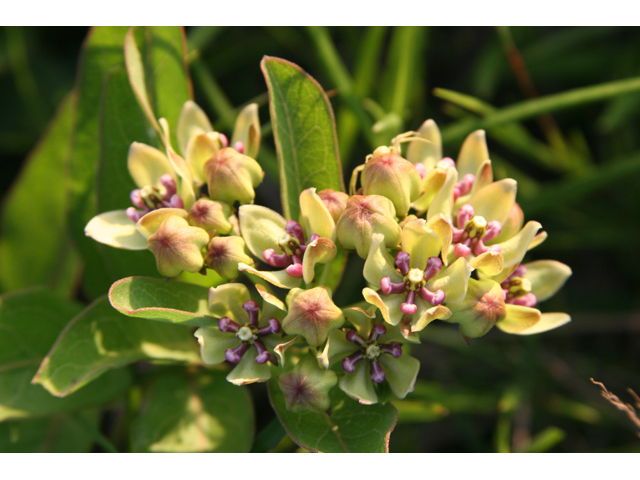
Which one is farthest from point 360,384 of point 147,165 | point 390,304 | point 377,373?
point 147,165

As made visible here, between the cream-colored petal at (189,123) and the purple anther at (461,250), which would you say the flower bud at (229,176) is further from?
the purple anther at (461,250)

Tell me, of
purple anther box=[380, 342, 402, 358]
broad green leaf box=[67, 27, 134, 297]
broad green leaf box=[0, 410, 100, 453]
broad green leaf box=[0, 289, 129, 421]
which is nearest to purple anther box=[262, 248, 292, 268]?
purple anther box=[380, 342, 402, 358]

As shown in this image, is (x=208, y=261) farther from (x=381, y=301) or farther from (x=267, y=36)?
(x=267, y=36)

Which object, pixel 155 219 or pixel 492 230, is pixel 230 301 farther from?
pixel 492 230

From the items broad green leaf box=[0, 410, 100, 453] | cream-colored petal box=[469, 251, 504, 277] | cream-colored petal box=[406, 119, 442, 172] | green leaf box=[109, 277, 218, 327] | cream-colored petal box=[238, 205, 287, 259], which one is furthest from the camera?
broad green leaf box=[0, 410, 100, 453]

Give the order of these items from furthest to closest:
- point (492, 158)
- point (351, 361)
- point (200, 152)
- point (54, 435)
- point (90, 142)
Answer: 1. point (492, 158)
2. point (54, 435)
3. point (90, 142)
4. point (200, 152)
5. point (351, 361)

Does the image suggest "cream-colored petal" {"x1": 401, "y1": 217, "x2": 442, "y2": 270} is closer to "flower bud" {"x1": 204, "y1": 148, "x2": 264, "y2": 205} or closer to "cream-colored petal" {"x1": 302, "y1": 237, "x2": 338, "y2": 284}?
"cream-colored petal" {"x1": 302, "y1": 237, "x2": 338, "y2": 284}

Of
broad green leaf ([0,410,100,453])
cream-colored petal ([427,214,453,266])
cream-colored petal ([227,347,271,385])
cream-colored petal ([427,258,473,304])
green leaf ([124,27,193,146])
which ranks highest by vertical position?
green leaf ([124,27,193,146])
